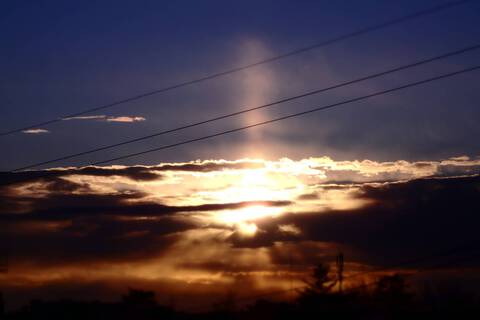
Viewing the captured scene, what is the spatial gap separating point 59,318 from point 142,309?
5854mm

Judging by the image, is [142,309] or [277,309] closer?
[277,309]

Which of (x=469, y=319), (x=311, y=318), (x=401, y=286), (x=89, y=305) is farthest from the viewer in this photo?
(x=89, y=305)

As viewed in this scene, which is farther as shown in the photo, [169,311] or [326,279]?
[326,279]

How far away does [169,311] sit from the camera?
56562mm

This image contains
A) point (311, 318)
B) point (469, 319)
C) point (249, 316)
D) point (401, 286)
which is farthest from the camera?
point (401, 286)

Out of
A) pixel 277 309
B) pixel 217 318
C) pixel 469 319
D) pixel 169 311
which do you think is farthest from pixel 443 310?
pixel 169 311

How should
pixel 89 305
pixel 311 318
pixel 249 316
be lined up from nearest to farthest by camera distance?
pixel 311 318
pixel 249 316
pixel 89 305

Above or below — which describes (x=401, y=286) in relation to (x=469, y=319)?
above

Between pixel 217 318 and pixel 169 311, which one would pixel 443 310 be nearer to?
pixel 217 318

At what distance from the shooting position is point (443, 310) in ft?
138

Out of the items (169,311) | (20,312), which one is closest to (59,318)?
(20,312)

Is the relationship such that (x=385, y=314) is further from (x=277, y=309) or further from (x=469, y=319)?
(x=277, y=309)

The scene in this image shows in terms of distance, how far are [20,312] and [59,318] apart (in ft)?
10.7

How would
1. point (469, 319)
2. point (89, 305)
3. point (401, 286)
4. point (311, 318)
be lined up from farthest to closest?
point (89, 305) < point (401, 286) < point (311, 318) < point (469, 319)
